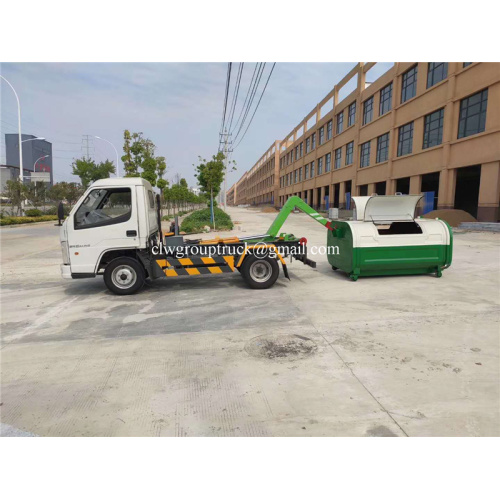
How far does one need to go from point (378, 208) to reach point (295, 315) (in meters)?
4.26

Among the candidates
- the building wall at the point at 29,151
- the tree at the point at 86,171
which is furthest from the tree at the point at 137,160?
the building wall at the point at 29,151

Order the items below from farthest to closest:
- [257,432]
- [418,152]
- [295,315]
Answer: [418,152]
[295,315]
[257,432]

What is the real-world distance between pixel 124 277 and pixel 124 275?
45 mm

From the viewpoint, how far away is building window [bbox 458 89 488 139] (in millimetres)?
21016

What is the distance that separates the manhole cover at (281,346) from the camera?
4279mm

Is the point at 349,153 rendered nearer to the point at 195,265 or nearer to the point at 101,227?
the point at 195,265

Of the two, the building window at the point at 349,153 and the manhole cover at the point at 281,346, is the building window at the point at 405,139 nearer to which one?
the building window at the point at 349,153

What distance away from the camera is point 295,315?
5.79m

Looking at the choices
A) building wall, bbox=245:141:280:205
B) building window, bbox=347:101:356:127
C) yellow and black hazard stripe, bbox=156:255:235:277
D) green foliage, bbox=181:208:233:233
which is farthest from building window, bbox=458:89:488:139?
building wall, bbox=245:141:280:205

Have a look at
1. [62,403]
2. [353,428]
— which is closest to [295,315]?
[353,428]

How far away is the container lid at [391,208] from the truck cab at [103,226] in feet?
17.5

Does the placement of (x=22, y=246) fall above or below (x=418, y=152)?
below

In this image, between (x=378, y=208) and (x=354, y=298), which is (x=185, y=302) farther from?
(x=378, y=208)

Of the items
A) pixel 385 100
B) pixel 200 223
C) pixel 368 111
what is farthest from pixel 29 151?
pixel 385 100
